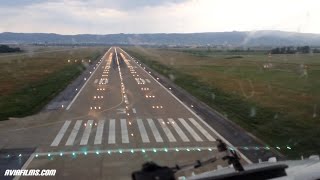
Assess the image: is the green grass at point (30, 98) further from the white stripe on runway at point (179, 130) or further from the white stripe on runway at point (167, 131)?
the white stripe on runway at point (179, 130)

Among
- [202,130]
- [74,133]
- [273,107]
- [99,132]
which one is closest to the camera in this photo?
[74,133]

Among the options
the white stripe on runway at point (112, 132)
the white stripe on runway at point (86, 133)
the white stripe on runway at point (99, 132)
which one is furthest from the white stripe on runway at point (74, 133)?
the white stripe on runway at point (112, 132)

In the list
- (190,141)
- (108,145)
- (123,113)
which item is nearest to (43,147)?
(108,145)

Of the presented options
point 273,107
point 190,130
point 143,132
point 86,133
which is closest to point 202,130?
point 190,130

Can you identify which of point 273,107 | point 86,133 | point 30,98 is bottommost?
point 30,98

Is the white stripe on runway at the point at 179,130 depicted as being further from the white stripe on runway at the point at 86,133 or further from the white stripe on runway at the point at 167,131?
the white stripe on runway at the point at 86,133

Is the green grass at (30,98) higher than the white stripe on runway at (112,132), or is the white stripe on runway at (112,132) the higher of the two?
the white stripe on runway at (112,132)

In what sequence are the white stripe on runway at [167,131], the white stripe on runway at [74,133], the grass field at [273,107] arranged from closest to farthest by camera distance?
the white stripe on runway at [74,133] → the grass field at [273,107] → the white stripe on runway at [167,131]

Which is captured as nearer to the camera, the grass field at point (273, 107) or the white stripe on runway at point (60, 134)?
the white stripe on runway at point (60, 134)

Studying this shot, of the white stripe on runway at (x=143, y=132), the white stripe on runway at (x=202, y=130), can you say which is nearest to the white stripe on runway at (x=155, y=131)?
the white stripe on runway at (x=143, y=132)

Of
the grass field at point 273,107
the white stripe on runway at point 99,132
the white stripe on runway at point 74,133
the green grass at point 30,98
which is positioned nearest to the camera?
the white stripe on runway at point 74,133

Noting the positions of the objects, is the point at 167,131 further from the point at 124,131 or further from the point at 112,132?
the point at 112,132
